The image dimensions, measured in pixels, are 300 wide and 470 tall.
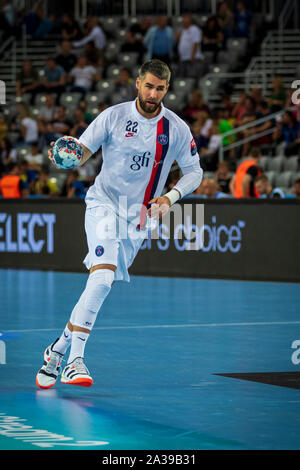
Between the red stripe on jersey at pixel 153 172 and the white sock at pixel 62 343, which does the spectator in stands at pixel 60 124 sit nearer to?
the red stripe on jersey at pixel 153 172

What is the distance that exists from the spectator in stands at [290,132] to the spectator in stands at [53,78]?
24.2ft

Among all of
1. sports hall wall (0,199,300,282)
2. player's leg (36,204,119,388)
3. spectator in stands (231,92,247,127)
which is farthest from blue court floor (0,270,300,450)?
spectator in stands (231,92,247,127)

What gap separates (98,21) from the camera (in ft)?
92.7

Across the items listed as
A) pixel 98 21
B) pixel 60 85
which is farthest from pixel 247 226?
pixel 98 21

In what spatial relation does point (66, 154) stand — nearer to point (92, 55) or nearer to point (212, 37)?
point (212, 37)

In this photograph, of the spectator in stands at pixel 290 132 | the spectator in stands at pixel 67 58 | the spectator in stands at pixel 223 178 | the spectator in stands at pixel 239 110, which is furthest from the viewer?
the spectator in stands at pixel 67 58

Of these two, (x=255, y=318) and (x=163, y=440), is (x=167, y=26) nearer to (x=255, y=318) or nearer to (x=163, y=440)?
(x=255, y=318)

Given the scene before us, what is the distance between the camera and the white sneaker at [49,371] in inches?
302

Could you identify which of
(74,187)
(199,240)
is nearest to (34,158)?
(74,187)

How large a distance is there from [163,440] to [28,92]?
22.2m

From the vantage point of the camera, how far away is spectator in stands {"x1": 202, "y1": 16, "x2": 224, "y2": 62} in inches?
1011

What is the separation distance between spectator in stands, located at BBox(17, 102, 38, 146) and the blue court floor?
10657mm

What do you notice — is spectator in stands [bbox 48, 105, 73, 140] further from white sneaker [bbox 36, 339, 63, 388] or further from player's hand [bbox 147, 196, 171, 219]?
white sneaker [bbox 36, 339, 63, 388]

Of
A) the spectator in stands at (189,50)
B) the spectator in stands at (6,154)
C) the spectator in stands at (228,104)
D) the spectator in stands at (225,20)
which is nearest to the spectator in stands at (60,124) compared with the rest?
the spectator in stands at (6,154)
